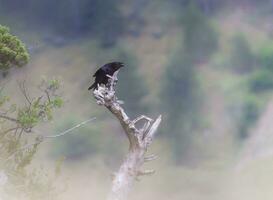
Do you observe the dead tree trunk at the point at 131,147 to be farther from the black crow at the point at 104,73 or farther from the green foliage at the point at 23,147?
the green foliage at the point at 23,147

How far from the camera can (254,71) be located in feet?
45.6

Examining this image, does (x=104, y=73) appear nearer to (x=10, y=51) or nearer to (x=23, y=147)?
(x=10, y=51)

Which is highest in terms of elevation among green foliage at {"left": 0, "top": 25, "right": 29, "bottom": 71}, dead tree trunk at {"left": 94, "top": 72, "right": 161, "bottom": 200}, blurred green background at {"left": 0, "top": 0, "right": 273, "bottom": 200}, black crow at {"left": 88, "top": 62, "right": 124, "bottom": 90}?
blurred green background at {"left": 0, "top": 0, "right": 273, "bottom": 200}

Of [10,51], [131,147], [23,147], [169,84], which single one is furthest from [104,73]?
[169,84]

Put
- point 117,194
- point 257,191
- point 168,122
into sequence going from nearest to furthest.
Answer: point 117,194, point 257,191, point 168,122

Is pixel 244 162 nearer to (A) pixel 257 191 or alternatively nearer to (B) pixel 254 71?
(A) pixel 257 191

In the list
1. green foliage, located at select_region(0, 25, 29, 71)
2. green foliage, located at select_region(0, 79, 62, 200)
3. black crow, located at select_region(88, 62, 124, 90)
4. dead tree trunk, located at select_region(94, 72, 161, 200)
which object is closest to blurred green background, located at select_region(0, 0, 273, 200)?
green foliage, located at select_region(0, 79, 62, 200)

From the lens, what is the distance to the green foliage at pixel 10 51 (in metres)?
5.12

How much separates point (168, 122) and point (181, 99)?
611mm

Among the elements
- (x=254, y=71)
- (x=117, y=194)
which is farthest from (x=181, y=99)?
(x=117, y=194)

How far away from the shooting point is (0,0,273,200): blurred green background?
1194 cm

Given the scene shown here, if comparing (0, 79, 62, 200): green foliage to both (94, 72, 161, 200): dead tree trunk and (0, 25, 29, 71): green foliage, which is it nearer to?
(0, 25, 29, 71): green foliage

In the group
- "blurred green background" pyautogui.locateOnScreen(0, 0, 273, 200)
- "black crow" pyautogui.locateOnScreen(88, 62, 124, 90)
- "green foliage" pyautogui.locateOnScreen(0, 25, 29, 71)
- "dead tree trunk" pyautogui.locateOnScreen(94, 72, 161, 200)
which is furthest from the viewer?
"blurred green background" pyautogui.locateOnScreen(0, 0, 273, 200)

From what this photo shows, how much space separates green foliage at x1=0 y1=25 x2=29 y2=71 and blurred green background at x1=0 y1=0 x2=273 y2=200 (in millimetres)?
5471
